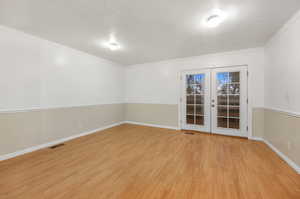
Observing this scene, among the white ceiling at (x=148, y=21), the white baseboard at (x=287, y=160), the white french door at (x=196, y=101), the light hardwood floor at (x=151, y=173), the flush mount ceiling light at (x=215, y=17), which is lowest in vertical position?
the light hardwood floor at (x=151, y=173)

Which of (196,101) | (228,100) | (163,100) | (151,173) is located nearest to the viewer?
(151,173)

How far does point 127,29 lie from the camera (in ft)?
8.45

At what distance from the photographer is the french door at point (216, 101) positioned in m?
3.66

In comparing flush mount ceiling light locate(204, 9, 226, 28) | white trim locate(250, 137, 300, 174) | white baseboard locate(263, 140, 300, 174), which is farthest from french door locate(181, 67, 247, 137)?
flush mount ceiling light locate(204, 9, 226, 28)

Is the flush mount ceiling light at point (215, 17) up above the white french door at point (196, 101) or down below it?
above

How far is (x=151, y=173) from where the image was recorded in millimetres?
2010

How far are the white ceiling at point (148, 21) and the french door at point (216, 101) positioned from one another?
0.91 meters

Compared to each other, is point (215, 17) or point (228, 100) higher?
point (215, 17)

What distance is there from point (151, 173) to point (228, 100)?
10.6 ft

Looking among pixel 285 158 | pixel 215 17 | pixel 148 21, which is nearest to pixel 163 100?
pixel 148 21

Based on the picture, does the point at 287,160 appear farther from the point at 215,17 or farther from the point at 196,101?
the point at 215,17

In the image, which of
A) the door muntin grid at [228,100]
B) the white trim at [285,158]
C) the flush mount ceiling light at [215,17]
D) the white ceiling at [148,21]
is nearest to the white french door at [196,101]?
the door muntin grid at [228,100]

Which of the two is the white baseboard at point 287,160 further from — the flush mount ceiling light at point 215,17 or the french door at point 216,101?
the flush mount ceiling light at point 215,17

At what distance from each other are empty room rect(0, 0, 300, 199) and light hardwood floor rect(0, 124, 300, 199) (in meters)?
0.02
